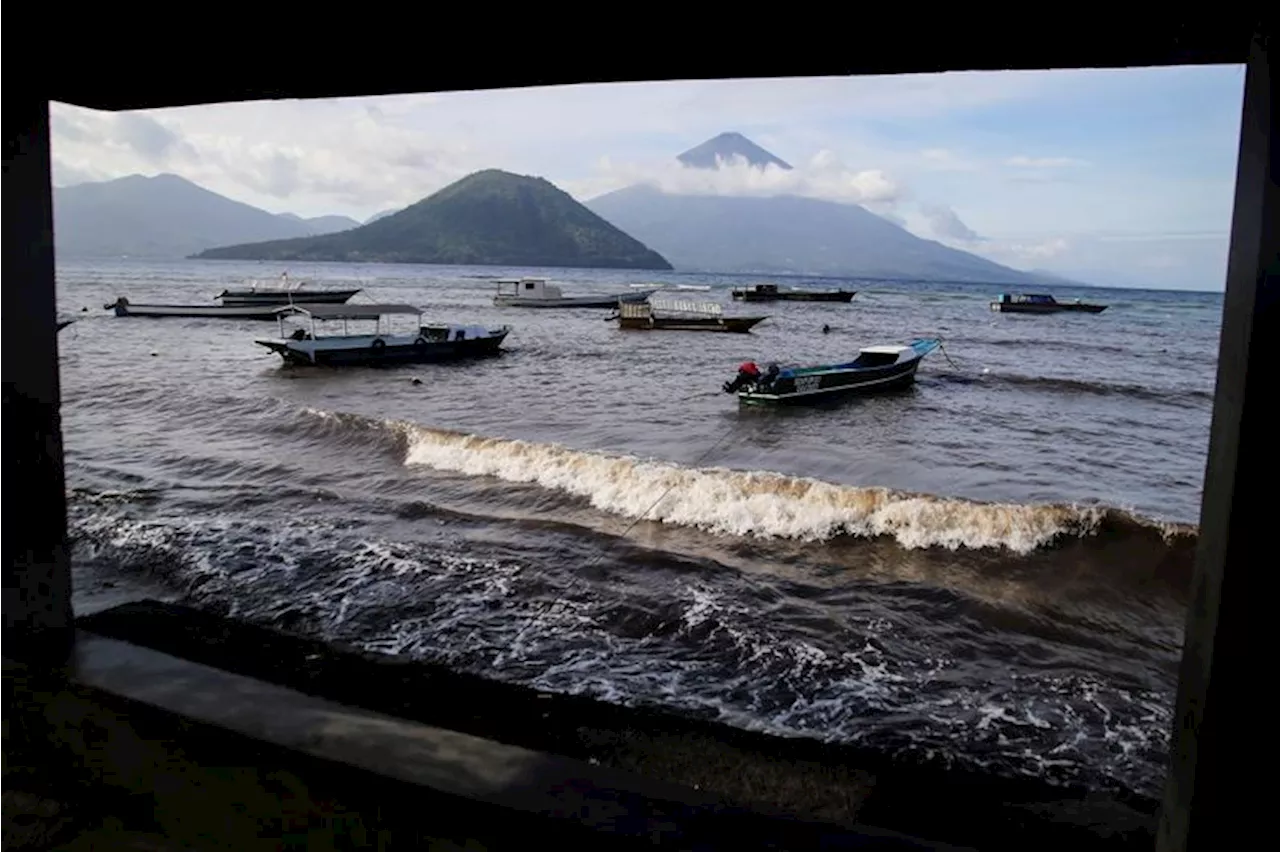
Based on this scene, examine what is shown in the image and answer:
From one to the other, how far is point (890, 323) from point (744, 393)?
1633 inches

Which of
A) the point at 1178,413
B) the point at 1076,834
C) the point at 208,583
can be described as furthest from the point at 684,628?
Result: the point at 1178,413

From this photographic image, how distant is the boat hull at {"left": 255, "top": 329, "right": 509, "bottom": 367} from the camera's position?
30.4m

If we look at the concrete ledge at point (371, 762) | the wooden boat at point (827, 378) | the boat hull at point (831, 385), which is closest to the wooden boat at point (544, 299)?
the wooden boat at point (827, 378)

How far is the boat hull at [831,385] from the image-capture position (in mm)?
23406

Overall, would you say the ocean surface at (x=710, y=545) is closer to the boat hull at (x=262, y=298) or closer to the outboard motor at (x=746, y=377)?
the outboard motor at (x=746, y=377)

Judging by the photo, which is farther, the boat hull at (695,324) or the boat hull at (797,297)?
the boat hull at (797,297)

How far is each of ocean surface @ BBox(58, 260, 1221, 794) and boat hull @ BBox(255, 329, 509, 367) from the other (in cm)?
512

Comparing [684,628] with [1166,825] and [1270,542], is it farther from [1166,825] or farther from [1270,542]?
[1270,542]

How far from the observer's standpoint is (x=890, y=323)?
61406 millimetres

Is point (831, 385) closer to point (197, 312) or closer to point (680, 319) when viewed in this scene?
point (680, 319)

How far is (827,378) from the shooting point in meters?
24.6

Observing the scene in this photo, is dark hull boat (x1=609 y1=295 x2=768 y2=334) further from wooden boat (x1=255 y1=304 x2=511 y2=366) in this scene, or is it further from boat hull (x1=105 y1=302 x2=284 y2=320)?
boat hull (x1=105 y1=302 x2=284 y2=320)

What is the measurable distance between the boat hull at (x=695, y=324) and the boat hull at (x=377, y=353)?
1569cm

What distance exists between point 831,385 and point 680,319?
24.2 m
